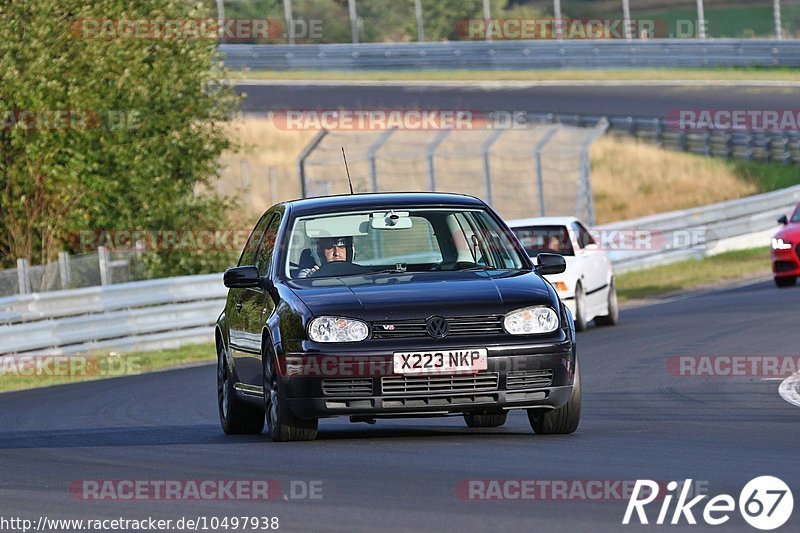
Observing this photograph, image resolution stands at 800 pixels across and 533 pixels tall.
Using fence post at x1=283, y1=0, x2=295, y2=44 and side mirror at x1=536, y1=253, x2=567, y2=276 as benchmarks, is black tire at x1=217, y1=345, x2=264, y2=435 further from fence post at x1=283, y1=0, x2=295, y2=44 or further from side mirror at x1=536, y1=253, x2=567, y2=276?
fence post at x1=283, y1=0, x2=295, y2=44

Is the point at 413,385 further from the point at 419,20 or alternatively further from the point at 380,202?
the point at 419,20

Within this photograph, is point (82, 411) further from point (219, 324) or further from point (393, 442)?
point (393, 442)

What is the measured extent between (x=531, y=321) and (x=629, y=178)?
3349 centimetres

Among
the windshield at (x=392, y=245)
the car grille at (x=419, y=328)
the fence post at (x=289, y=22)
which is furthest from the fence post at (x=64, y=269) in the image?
the fence post at (x=289, y=22)

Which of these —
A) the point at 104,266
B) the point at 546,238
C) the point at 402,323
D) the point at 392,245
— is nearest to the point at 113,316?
the point at 104,266

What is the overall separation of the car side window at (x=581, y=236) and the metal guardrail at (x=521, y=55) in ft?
90.0

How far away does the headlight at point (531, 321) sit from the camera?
993cm

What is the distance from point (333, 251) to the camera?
10922 millimetres

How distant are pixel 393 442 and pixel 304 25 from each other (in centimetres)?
5226

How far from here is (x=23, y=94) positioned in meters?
24.5

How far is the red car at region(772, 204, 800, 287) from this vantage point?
82.9 feet

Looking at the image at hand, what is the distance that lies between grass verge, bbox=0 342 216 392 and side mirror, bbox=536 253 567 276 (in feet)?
30.9

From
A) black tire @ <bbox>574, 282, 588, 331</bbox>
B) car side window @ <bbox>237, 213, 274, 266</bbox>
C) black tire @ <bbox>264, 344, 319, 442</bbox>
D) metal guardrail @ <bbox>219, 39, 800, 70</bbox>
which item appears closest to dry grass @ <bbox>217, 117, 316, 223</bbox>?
metal guardrail @ <bbox>219, 39, 800, 70</bbox>

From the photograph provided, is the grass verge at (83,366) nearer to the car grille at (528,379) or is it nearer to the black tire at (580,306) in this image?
the black tire at (580,306)
